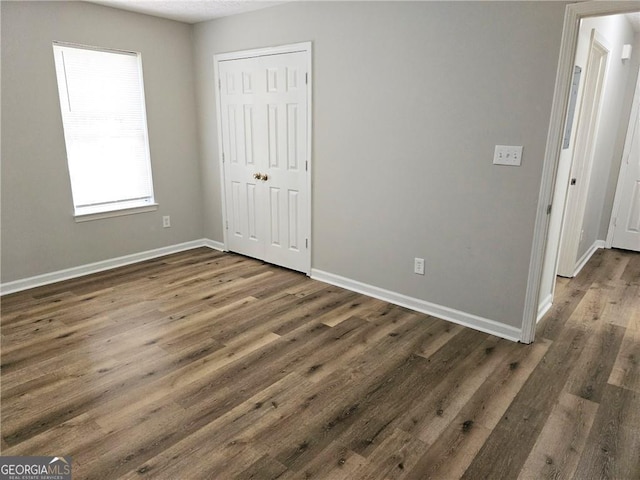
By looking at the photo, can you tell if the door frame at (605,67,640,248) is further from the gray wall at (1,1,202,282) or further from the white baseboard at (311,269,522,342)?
the gray wall at (1,1,202,282)

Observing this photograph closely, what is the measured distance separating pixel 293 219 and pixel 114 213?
6.11ft

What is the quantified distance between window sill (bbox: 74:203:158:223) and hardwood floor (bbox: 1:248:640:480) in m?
0.74

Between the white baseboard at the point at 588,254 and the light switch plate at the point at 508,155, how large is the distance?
6.72 ft

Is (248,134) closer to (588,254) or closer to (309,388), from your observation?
(309,388)

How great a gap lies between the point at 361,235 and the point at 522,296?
137 cm

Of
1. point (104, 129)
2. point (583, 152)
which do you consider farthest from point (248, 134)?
point (583, 152)

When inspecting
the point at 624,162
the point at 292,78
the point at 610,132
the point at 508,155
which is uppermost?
the point at 292,78

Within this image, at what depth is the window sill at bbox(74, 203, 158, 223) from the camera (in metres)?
4.00

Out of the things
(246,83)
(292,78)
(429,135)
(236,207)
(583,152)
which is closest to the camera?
(429,135)

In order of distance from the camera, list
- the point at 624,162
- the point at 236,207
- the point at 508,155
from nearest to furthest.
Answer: the point at 508,155 → the point at 236,207 → the point at 624,162

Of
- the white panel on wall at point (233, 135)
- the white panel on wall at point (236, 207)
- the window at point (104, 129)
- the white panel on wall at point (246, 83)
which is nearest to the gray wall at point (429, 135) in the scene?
the white panel on wall at point (246, 83)

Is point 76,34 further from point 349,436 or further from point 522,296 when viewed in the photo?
point 522,296

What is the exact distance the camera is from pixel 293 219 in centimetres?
411

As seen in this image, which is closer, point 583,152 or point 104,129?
point 583,152
